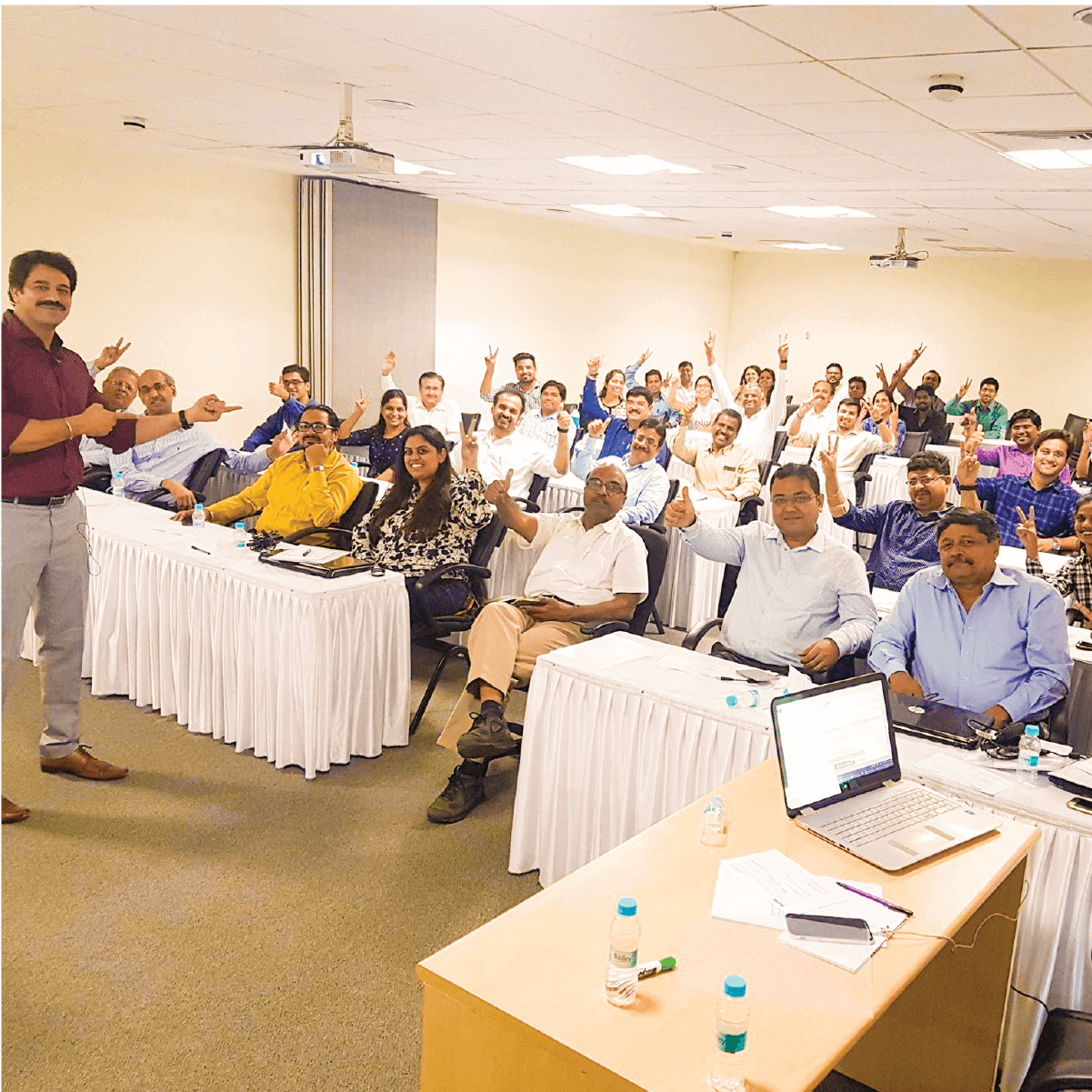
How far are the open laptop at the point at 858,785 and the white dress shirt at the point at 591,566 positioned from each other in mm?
1808

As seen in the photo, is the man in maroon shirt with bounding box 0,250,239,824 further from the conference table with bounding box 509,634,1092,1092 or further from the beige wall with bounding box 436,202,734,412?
the beige wall with bounding box 436,202,734,412

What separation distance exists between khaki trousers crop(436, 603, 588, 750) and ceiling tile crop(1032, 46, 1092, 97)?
253cm

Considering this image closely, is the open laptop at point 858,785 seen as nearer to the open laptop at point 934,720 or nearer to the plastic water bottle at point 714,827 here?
the plastic water bottle at point 714,827

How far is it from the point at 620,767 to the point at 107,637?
8.60 feet

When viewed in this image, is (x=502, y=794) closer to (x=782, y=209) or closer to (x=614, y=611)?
(x=614, y=611)

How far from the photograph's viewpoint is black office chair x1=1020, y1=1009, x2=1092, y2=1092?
184 centimetres

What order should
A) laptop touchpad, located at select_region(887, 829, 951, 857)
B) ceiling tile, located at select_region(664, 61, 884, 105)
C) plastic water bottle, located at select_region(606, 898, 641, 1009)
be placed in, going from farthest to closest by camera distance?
1. ceiling tile, located at select_region(664, 61, 884, 105)
2. laptop touchpad, located at select_region(887, 829, 951, 857)
3. plastic water bottle, located at select_region(606, 898, 641, 1009)

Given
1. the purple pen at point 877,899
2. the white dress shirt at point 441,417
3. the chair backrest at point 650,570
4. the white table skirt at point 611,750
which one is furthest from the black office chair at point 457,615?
the white dress shirt at point 441,417

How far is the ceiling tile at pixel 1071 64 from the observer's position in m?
3.27

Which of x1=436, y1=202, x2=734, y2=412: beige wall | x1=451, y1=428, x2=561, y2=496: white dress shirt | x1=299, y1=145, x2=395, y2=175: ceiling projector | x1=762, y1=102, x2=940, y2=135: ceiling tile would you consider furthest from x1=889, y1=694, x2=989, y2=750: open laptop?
x1=436, y1=202, x2=734, y2=412: beige wall

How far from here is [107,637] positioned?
4570 mm

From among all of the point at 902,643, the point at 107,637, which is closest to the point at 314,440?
the point at 107,637

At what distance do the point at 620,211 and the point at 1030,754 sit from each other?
26.4ft

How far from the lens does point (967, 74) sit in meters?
3.66
